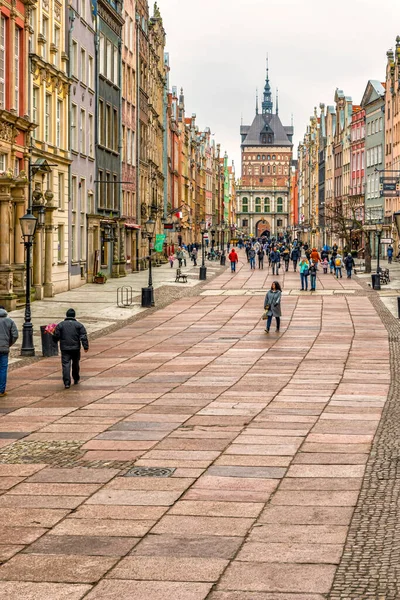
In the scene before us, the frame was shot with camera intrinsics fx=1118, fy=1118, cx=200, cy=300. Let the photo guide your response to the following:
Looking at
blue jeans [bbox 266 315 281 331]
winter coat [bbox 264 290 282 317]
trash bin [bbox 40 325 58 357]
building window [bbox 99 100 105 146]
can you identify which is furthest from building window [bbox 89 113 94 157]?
trash bin [bbox 40 325 58 357]

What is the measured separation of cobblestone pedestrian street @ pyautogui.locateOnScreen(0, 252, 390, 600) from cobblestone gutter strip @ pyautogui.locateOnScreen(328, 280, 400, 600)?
0.08ft

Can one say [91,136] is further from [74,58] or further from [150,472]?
[150,472]

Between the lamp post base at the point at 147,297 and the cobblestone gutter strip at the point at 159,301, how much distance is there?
28 cm

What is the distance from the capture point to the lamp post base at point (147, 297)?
137 ft

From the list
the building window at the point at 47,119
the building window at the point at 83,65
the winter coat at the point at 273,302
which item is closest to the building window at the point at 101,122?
the building window at the point at 83,65

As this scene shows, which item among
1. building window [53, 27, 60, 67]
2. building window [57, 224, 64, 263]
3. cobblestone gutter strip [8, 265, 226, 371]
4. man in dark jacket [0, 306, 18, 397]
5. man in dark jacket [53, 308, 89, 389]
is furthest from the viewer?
building window [57, 224, 64, 263]

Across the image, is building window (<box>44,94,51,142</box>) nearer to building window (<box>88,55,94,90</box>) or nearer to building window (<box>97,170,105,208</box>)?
building window (<box>88,55,94,90</box>)

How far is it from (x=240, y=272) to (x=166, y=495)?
2374 inches

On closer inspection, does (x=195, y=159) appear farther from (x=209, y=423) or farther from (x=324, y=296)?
(x=209, y=423)

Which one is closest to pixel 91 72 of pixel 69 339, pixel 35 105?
pixel 35 105

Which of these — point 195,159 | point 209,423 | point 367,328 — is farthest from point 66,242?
point 195,159

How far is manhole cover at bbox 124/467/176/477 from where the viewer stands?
12.8 m

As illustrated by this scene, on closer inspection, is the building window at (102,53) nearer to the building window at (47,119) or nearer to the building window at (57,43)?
the building window at (57,43)

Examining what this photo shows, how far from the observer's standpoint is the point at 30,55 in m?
42.0
